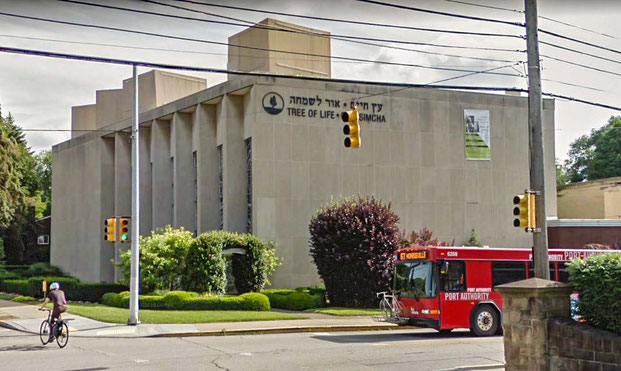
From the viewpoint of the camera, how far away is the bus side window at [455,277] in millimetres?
23344

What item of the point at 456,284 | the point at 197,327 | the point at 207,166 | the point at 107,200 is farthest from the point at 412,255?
the point at 107,200

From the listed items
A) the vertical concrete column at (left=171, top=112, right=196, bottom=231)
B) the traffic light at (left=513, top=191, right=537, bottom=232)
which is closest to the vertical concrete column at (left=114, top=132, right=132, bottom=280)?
the vertical concrete column at (left=171, top=112, right=196, bottom=231)

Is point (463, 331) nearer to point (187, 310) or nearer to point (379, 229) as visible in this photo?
point (379, 229)

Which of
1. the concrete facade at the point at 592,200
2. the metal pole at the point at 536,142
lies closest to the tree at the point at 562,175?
the concrete facade at the point at 592,200

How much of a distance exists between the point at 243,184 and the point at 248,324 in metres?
15.9

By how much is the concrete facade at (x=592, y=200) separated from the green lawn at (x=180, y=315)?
29667 mm

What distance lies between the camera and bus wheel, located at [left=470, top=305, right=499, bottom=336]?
23453 millimetres

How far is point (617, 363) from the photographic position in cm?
1136

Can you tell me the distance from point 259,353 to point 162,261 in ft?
54.9

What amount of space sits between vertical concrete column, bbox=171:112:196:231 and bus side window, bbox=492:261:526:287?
24.6 meters

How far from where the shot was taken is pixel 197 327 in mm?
24047

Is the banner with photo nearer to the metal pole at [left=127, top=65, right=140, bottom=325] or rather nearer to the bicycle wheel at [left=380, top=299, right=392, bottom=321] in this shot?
the bicycle wheel at [left=380, top=299, right=392, bottom=321]

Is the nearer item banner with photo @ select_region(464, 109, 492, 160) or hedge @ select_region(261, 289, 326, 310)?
hedge @ select_region(261, 289, 326, 310)

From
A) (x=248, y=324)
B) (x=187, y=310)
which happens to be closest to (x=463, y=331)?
(x=248, y=324)
